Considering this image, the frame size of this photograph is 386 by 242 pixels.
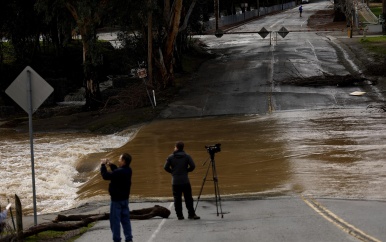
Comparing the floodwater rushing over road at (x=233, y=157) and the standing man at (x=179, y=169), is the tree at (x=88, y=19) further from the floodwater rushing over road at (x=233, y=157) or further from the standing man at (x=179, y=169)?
the standing man at (x=179, y=169)

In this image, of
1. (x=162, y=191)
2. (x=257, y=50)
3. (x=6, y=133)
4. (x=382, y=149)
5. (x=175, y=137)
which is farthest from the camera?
(x=257, y=50)

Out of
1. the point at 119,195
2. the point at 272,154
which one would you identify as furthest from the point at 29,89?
the point at 272,154

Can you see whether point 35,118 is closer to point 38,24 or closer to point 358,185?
point 38,24

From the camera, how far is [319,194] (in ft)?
52.4

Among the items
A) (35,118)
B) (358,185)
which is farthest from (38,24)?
(358,185)

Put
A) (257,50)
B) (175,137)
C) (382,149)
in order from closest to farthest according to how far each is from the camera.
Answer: (382,149), (175,137), (257,50)

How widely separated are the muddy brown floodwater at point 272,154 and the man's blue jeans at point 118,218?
18.4 ft

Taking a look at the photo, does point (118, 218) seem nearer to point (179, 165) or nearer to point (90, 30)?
point (179, 165)

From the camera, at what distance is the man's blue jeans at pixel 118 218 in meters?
10.8

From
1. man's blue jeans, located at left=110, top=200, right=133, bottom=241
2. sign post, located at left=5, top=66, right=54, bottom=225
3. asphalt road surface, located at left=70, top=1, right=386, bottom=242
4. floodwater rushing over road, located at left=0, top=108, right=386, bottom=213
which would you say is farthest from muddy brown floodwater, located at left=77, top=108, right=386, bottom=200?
man's blue jeans, located at left=110, top=200, right=133, bottom=241

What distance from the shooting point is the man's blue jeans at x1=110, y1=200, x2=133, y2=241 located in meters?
10.8

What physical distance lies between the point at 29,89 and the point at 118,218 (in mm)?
3361

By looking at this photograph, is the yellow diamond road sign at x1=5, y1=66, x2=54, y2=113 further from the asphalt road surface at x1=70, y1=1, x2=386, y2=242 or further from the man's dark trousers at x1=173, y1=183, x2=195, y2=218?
the man's dark trousers at x1=173, y1=183, x2=195, y2=218

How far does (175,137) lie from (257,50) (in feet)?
88.2
